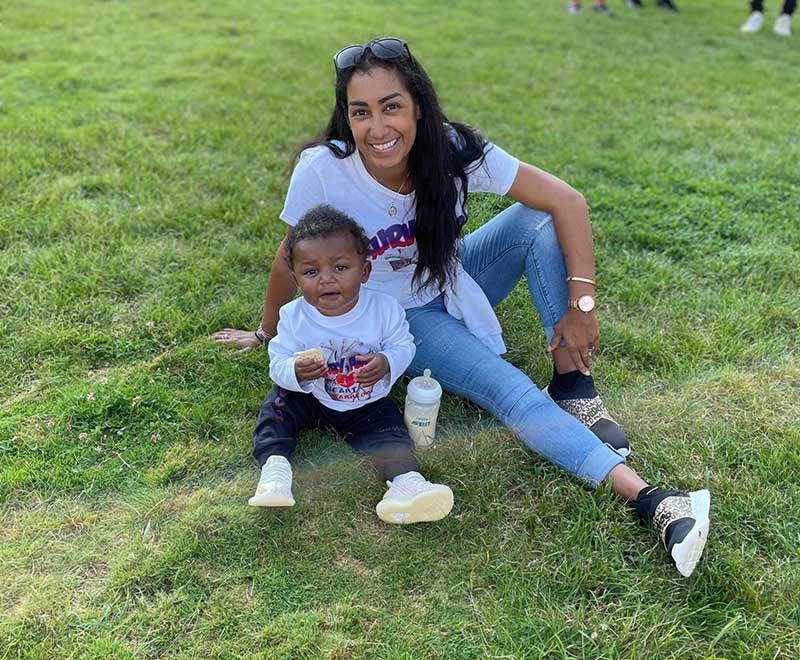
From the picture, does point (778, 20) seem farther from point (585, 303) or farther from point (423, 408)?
point (423, 408)

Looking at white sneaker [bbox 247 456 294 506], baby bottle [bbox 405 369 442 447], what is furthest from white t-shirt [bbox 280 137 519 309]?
white sneaker [bbox 247 456 294 506]

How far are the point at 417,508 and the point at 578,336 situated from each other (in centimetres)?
94

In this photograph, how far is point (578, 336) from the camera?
2.63 meters

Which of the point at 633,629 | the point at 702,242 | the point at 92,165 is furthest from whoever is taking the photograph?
the point at 92,165

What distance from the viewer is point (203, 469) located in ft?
8.20

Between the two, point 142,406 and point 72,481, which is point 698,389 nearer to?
point 142,406

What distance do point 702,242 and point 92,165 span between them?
3.93 meters

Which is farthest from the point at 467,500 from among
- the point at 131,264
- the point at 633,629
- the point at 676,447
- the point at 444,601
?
the point at 131,264

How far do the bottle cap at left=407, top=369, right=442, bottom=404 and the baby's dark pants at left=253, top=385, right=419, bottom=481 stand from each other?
142 mm

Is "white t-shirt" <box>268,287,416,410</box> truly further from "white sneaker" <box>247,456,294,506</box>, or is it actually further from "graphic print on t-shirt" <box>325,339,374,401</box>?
"white sneaker" <box>247,456,294,506</box>

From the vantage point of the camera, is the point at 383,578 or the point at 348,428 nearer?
the point at 383,578

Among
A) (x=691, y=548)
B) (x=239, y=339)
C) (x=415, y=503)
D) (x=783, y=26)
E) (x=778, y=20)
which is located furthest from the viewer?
Result: (x=778, y=20)

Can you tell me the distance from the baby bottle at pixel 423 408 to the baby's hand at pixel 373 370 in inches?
5.8

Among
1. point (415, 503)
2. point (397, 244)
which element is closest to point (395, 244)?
point (397, 244)
